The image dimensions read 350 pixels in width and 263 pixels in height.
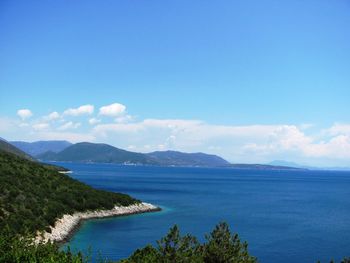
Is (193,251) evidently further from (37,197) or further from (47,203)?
(37,197)

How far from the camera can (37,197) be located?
3115 inches

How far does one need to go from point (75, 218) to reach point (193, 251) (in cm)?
5388

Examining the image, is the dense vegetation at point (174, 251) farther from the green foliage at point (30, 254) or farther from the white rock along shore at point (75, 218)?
the white rock along shore at point (75, 218)

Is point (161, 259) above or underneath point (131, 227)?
above

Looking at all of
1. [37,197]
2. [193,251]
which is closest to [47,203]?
[37,197]

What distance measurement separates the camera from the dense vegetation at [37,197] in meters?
63.8

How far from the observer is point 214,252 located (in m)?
31.2

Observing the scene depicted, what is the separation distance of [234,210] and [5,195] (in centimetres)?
6353

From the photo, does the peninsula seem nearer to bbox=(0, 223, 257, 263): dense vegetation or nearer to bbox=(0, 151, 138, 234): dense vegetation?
bbox=(0, 151, 138, 234): dense vegetation

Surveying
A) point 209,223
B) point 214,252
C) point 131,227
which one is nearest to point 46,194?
point 131,227

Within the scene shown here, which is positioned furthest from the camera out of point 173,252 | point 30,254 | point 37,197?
point 37,197

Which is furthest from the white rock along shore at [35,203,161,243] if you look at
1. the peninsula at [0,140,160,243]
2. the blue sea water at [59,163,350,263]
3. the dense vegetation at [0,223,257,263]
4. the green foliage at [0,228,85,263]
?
the dense vegetation at [0,223,257,263]

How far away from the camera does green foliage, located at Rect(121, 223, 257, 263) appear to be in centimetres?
2983

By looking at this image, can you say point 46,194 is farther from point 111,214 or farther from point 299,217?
point 299,217
